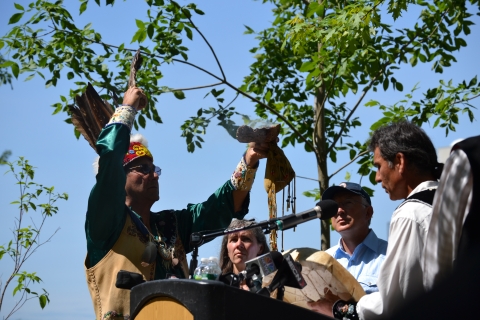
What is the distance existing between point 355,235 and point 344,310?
157 centimetres

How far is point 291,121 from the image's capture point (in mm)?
6539

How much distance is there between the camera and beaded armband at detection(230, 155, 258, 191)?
4198 mm

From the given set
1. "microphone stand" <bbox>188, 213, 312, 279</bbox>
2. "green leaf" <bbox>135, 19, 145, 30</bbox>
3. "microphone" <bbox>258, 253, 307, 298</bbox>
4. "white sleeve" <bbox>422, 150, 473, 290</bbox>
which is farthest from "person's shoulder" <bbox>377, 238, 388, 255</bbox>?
"green leaf" <bbox>135, 19, 145, 30</bbox>

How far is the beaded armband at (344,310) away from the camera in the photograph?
277 cm

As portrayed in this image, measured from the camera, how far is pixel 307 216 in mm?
2992

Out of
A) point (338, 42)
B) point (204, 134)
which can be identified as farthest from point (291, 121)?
point (338, 42)

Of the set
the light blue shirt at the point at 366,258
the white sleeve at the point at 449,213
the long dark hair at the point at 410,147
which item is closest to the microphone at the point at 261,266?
the white sleeve at the point at 449,213

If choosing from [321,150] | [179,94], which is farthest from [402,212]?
[179,94]

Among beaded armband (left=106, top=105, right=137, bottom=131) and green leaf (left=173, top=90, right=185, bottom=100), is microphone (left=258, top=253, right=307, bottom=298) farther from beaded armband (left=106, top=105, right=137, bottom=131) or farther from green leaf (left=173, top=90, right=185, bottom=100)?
green leaf (left=173, top=90, right=185, bottom=100)

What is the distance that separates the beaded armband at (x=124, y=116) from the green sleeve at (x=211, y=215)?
75cm

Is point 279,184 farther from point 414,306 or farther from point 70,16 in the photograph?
point 70,16

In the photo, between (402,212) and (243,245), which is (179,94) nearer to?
(243,245)

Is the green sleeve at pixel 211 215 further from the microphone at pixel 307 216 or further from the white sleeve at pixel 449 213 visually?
the white sleeve at pixel 449 213

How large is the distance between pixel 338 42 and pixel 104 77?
81.8 inches
